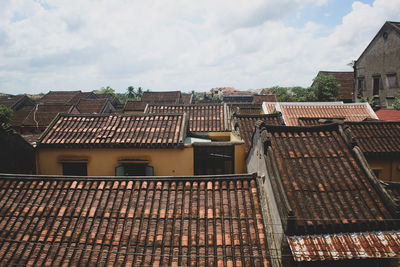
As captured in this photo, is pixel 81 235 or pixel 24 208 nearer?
pixel 81 235

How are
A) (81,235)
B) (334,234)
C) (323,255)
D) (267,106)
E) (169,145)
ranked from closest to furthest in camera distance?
(323,255)
(334,234)
(81,235)
(169,145)
(267,106)

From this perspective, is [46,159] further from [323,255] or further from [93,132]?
[323,255]

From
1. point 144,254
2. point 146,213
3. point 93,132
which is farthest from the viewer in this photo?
point 93,132

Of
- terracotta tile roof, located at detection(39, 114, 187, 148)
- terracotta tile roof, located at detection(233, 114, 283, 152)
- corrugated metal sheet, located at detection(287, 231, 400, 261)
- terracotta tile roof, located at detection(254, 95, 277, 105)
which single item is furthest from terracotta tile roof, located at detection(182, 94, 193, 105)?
corrugated metal sheet, located at detection(287, 231, 400, 261)

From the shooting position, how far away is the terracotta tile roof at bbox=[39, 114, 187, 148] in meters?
10.7

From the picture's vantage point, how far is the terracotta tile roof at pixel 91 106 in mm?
40191

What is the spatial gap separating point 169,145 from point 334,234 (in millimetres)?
6966

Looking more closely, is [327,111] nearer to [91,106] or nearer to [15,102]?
[91,106]

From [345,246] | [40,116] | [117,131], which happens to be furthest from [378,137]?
[40,116]

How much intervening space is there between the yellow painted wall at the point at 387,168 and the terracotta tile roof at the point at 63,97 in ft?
177

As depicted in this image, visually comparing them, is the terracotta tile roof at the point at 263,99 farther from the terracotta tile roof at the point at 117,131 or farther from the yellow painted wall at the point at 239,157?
the yellow painted wall at the point at 239,157

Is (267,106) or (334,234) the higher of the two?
(267,106)

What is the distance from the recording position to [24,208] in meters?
6.36

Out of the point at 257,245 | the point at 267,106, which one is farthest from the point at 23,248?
the point at 267,106
